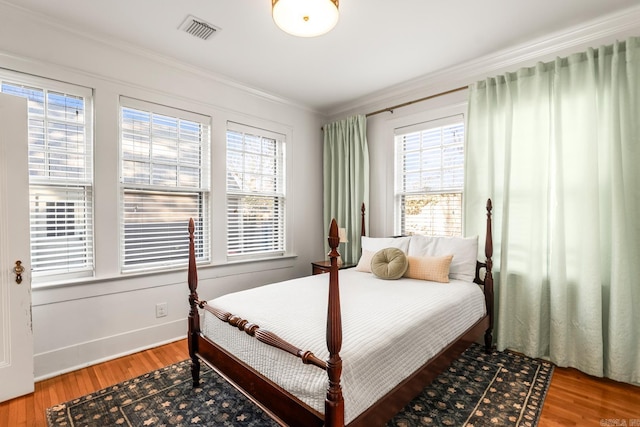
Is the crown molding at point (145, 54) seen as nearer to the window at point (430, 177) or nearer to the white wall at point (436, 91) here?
the white wall at point (436, 91)

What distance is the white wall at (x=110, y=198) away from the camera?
2.35 m

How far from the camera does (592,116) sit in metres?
2.38

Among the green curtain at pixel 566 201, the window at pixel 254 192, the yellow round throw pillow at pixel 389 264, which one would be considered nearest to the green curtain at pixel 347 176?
the window at pixel 254 192

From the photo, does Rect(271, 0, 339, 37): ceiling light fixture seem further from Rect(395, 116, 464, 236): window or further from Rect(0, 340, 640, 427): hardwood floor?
Rect(0, 340, 640, 427): hardwood floor

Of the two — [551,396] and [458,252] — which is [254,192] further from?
[551,396]

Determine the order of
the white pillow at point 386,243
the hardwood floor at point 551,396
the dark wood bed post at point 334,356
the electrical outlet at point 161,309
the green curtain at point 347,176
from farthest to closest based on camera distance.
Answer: the green curtain at point 347,176
the white pillow at point 386,243
the electrical outlet at point 161,309
the hardwood floor at point 551,396
the dark wood bed post at point 334,356

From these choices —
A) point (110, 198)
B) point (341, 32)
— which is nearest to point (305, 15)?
point (341, 32)

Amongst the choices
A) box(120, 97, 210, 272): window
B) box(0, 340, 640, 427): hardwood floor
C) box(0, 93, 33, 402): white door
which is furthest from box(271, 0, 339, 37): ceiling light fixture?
box(0, 340, 640, 427): hardwood floor

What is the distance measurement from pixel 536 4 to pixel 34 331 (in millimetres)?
4372

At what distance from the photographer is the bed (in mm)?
1313

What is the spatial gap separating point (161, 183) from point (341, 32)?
2132 millimetres

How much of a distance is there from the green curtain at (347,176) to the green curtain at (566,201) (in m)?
1.32

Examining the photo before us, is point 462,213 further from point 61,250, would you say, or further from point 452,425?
point 61,250

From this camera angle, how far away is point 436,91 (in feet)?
11.0
